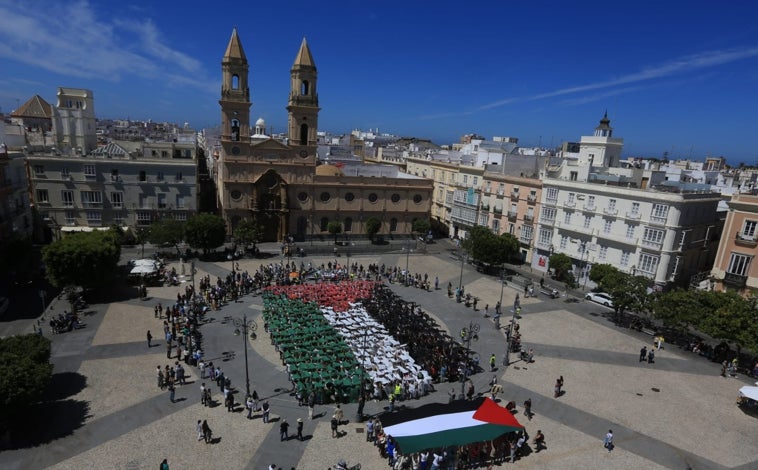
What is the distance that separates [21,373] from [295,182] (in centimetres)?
4152

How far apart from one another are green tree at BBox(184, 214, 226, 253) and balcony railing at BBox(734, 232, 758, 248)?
48.3m

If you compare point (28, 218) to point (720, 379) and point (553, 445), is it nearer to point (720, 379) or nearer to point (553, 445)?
point (553, 445)

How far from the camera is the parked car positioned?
4212 cm

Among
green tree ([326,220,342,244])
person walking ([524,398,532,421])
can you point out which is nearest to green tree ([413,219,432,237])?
green tree ([326,220,342,244])

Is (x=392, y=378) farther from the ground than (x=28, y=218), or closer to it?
closer to it

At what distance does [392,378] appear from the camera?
2584 cm

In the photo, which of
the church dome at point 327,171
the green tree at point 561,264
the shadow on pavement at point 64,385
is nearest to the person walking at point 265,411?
the shadow on pavement at point 64,385

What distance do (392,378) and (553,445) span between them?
8.86 meters

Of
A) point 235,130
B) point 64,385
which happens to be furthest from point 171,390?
point 235,130

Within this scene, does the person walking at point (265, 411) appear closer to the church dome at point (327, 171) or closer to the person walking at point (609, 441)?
the person walking at point (609, 441)

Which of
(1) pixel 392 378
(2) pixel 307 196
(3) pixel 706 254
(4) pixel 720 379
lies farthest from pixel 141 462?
(3) pixel 706 254

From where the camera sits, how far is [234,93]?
53844 mm

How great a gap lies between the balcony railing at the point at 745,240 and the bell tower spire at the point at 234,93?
51100 mm

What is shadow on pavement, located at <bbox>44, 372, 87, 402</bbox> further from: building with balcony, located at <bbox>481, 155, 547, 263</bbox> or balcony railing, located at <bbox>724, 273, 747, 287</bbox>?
balcony railing, located at <bbox>724, 273, 747, 287</bbox>
